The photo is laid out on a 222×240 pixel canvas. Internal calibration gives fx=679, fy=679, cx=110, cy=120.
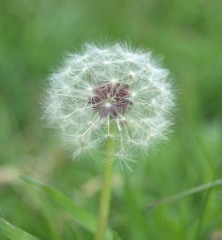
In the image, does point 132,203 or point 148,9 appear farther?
point 148,9

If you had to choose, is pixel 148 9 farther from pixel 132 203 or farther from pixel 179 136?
pixel 132 203

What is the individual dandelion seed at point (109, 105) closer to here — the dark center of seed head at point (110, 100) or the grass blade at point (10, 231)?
the dark center of seed head at point (110, 100)

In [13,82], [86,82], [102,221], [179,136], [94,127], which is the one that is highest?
[13,82]

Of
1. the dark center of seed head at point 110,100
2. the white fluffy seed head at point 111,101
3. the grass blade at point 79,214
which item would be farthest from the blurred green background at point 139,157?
the dark center of seed head at point 110,100

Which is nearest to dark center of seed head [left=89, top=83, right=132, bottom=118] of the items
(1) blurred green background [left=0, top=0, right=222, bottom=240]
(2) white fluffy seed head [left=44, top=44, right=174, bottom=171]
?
(2) white fluffy seed head [left=44, top=44, right=174, bottom=171]

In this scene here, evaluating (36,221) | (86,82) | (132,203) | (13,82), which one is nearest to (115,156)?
(86,82)
